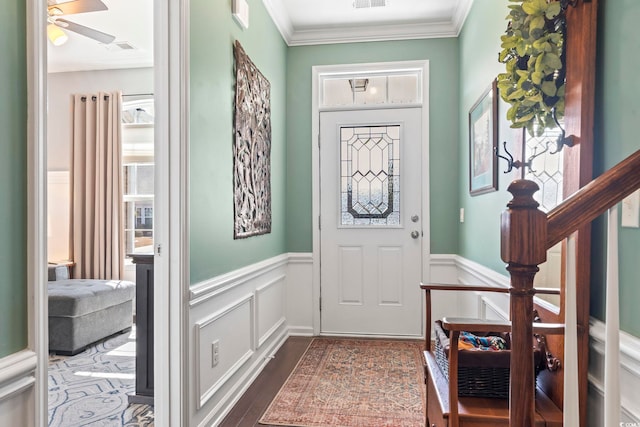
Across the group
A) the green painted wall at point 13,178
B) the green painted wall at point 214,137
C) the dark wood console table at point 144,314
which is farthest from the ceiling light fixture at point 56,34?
the green painted wall at point 13,178

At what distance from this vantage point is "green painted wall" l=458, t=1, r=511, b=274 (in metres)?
2.29

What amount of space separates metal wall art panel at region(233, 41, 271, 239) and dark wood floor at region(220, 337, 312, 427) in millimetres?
993

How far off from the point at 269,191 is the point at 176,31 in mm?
1621

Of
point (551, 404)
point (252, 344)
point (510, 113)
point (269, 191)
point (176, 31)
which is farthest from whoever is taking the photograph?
point (269, 191)

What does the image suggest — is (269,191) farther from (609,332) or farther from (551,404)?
(609,332)

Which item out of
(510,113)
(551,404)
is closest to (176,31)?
(510,113)

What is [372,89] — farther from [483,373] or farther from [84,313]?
[84,313]

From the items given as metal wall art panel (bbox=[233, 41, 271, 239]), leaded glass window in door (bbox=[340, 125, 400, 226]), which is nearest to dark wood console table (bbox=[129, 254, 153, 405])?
metal wall art panel (bbox=[233, 41, 271, 239])

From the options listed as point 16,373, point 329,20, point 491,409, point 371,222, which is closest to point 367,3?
point 329,20

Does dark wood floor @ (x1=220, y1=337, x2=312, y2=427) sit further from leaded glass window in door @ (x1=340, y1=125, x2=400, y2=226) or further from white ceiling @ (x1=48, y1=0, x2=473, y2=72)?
white ceiling @ (x1=48, y1=0, x2=473, y2=72)

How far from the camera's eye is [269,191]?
130 inches

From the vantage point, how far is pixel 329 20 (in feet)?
11.8

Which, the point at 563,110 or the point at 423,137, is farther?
the point at 423,137

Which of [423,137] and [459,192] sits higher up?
[423,137]
